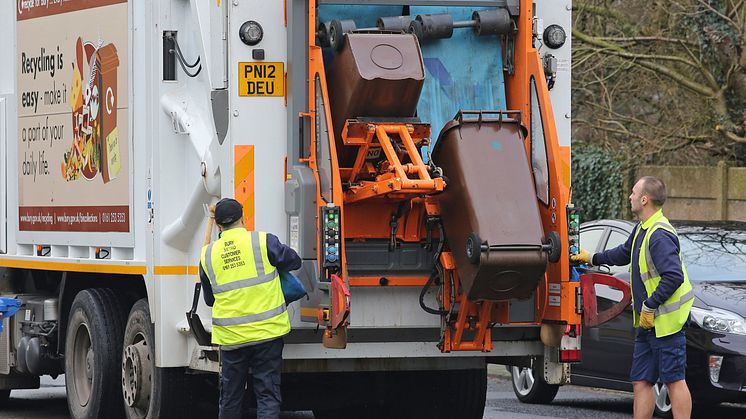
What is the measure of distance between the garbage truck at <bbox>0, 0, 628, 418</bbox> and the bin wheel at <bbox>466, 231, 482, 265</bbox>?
0.05 feet

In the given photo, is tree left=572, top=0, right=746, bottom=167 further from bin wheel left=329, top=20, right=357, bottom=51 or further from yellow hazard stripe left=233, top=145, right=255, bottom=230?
yellow hazard stripe left=233, top=145, right=255, bottom=230

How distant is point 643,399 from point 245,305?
90.6 inches

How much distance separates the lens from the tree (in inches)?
707

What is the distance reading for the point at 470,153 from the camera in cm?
805

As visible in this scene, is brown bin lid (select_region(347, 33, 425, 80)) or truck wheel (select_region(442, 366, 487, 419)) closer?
brown bin lid (select_region(347, 33, 425, 80))

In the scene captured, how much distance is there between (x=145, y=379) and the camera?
9484 mm

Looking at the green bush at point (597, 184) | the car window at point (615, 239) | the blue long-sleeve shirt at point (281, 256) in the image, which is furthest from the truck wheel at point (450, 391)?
the green bush at point (597, 184)

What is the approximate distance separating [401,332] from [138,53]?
249 centimetres

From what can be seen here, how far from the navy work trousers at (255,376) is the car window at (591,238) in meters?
4.17

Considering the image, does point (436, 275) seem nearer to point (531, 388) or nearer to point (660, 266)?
point (660, 266)

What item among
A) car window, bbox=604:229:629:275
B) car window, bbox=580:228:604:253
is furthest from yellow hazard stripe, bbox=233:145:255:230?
car window, bbox=580:228:604:253

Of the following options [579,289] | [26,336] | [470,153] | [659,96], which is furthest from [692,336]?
[659,96]

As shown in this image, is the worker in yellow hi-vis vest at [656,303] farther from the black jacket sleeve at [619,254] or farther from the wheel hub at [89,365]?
the wheel hub at [89,365]

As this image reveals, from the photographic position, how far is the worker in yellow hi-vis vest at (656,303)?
28.4 ft
